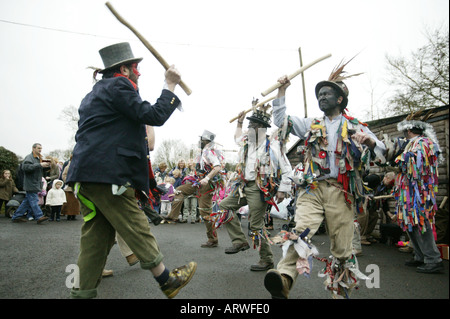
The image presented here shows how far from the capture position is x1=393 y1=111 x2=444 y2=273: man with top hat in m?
4.36

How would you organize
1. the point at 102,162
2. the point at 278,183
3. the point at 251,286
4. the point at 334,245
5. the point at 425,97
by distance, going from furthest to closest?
the point at 425,97 → the point at 278,183 → the point at 251,286 → the point at 334,245 → the point at 102,162

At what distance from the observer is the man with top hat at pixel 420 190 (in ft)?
14.3

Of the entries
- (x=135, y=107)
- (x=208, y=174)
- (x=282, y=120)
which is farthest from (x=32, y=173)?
(x=282, y=120)

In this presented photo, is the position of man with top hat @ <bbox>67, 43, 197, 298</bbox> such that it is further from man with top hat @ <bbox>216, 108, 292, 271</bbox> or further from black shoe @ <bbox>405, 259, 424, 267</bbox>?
black shoe @ <bbox>405, 259, 424, 267</bbox>

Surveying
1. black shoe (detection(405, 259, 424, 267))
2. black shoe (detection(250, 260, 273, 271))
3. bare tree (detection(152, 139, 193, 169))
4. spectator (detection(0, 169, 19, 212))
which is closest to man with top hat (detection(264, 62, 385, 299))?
black shoe (detection(250, 260, 273, 271))

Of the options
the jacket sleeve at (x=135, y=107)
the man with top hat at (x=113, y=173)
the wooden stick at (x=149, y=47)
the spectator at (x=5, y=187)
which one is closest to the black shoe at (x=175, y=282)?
the man with top hat at (x=113, y=173)

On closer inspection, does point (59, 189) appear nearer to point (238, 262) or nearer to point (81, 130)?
point (238, 262)

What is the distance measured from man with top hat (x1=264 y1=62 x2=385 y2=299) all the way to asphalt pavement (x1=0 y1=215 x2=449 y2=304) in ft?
2.46

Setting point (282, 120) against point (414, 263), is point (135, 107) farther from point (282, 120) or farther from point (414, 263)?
point (414, 263)

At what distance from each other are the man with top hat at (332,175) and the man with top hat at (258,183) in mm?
1002

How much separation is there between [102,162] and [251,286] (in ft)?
7.35

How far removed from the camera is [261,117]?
4.53 metres
